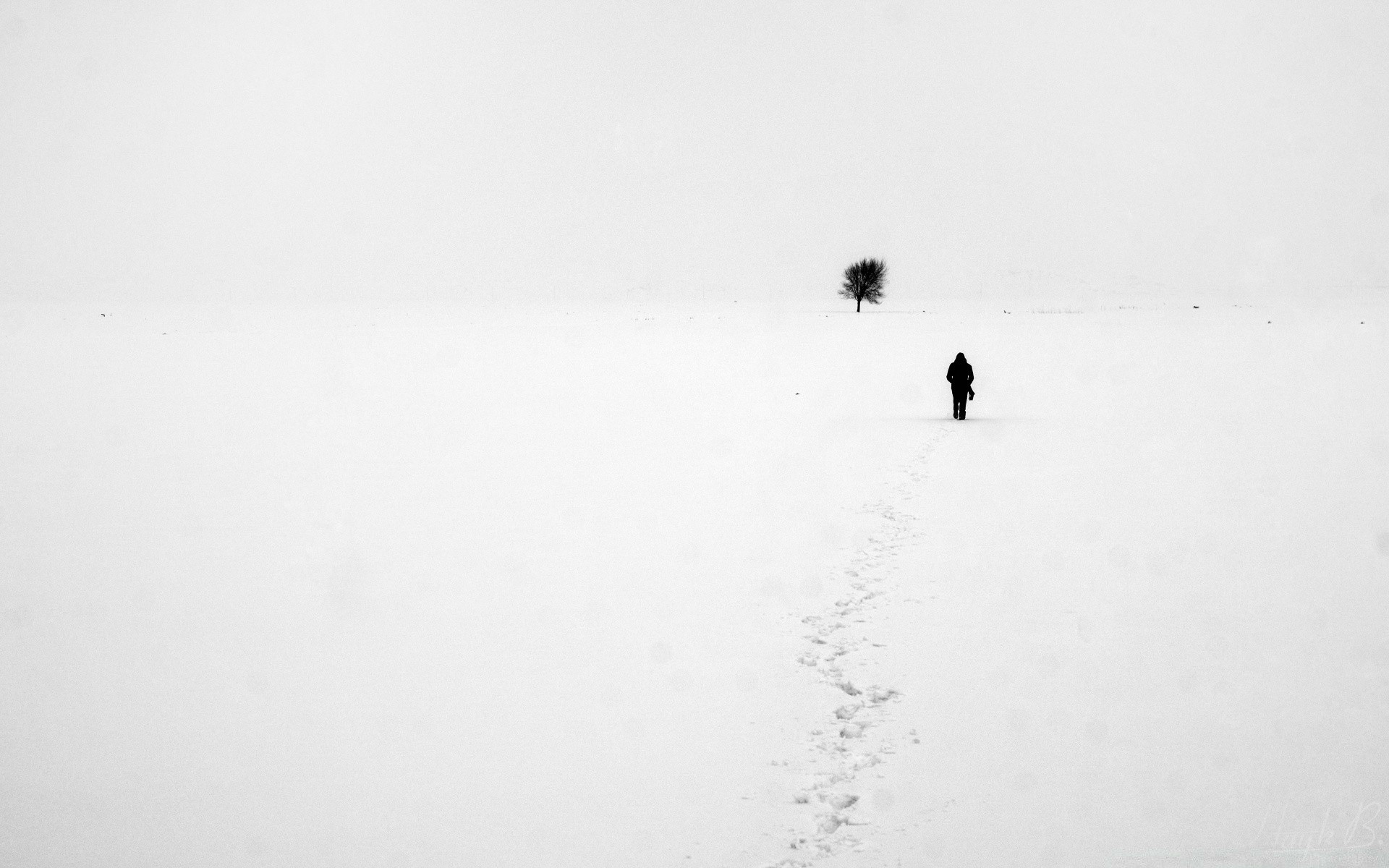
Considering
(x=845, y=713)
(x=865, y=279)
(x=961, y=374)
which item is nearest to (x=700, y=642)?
(x=845, y=713)

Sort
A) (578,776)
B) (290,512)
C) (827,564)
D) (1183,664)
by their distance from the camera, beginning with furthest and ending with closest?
1. (290,512)
2. (827,564)
3. (1183,664)
4. (578,776)

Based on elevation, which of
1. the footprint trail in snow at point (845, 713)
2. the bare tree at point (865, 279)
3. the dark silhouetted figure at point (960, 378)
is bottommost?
the footprint trail in snow at point (845, 713)

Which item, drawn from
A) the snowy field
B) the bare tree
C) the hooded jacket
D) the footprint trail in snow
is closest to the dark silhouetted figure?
the hooded jacket

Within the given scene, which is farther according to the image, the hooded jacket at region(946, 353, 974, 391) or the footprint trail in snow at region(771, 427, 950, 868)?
the hooded jacket at region(946, 353, 974, 391)

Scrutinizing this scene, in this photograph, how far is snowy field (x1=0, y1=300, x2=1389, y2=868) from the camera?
18.2 feet

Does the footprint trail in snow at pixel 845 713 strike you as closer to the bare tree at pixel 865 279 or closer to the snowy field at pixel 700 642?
the snowy field at pixel 700 642

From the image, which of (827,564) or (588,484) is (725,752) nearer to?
(827,564)

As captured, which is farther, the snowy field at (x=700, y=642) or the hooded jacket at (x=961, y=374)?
the hooded jacket at (x=961, y=374)

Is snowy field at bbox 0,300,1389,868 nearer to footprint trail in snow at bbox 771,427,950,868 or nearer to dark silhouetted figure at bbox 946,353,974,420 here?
footprint trail in snow at bbox 771,427,950,868

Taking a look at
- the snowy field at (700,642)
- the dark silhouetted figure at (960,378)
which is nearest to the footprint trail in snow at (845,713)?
the snowy field at (700,642)

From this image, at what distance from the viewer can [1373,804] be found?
17.9ft

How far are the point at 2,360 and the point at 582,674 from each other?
127ft

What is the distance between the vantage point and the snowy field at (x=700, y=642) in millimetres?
5562

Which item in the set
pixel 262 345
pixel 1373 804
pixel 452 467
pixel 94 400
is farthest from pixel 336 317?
pixel 1373 804
